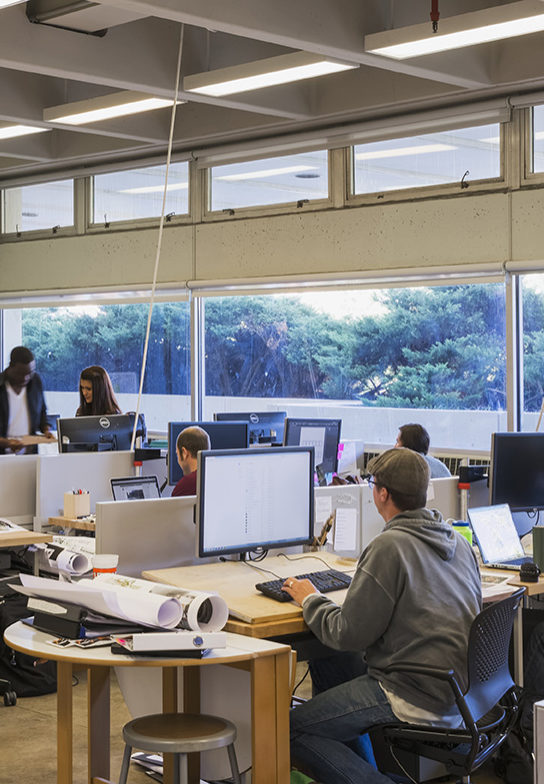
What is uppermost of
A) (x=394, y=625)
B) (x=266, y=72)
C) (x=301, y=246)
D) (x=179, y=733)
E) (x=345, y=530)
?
(x=266, y=72)

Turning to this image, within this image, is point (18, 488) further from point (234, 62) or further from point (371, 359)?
point (234, 62)

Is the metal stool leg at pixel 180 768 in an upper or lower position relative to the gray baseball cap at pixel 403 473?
lower

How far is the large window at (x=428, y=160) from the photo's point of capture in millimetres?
6453

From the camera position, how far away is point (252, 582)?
3.50 m

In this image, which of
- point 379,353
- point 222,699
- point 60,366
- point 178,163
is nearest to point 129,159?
point 178,163

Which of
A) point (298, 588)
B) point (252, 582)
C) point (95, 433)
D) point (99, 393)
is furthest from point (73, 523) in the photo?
point (298, 588)

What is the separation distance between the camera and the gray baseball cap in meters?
3.12

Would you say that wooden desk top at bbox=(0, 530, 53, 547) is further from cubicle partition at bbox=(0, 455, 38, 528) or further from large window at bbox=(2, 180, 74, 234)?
large window at bbox=(2, 180, 74, 234)

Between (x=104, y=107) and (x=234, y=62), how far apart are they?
2.91 feet

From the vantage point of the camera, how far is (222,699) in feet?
10.7

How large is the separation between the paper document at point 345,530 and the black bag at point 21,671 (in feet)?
5.16

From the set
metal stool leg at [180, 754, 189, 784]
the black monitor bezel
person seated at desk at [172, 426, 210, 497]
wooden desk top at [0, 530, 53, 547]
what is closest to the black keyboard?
metal stool leg at [180, 754, 189, 784]

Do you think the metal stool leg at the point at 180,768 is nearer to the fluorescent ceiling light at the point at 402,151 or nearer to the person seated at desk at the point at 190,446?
the person seated at desk at the point at 190,446

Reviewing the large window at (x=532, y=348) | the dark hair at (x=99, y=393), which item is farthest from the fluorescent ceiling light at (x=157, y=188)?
the large window at (x=532, y=348)
